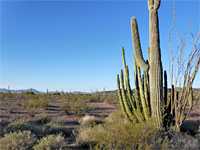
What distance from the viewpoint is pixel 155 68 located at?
18.4 ft

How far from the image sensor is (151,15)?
5.82 m

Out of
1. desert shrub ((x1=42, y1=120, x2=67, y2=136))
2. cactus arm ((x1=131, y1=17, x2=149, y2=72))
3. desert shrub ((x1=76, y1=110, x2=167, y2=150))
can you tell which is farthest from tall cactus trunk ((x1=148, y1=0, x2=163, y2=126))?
desert shrub ((x1=42, y1=120, x2=67, y2=136))

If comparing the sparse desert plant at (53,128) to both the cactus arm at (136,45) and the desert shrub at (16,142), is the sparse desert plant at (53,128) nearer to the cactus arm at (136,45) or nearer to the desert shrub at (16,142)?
the desert shrub at (16,142)

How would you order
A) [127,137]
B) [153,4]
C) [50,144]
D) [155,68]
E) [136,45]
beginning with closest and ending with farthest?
[127,137], [50,144], [155,68], [153,4], [136,45]

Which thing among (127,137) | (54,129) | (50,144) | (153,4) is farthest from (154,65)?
(54,129)

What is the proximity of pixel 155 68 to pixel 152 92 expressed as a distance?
894mm

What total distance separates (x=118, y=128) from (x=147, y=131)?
87 cm

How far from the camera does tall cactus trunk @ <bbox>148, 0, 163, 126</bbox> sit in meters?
5.58

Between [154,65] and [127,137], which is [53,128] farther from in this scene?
[154,65]

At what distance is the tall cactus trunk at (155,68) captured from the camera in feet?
18.3

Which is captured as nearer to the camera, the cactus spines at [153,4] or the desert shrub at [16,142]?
the desert shrub at [16,142]

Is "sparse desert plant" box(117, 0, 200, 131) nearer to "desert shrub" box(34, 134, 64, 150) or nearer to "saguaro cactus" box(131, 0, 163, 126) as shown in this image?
"saguaro cactus" box(131, 0, 163, 126)

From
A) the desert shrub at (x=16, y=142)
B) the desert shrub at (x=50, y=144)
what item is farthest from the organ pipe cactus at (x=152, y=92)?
the desert shrub at (x=16, y=142)

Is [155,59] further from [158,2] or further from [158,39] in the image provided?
[158,2]
